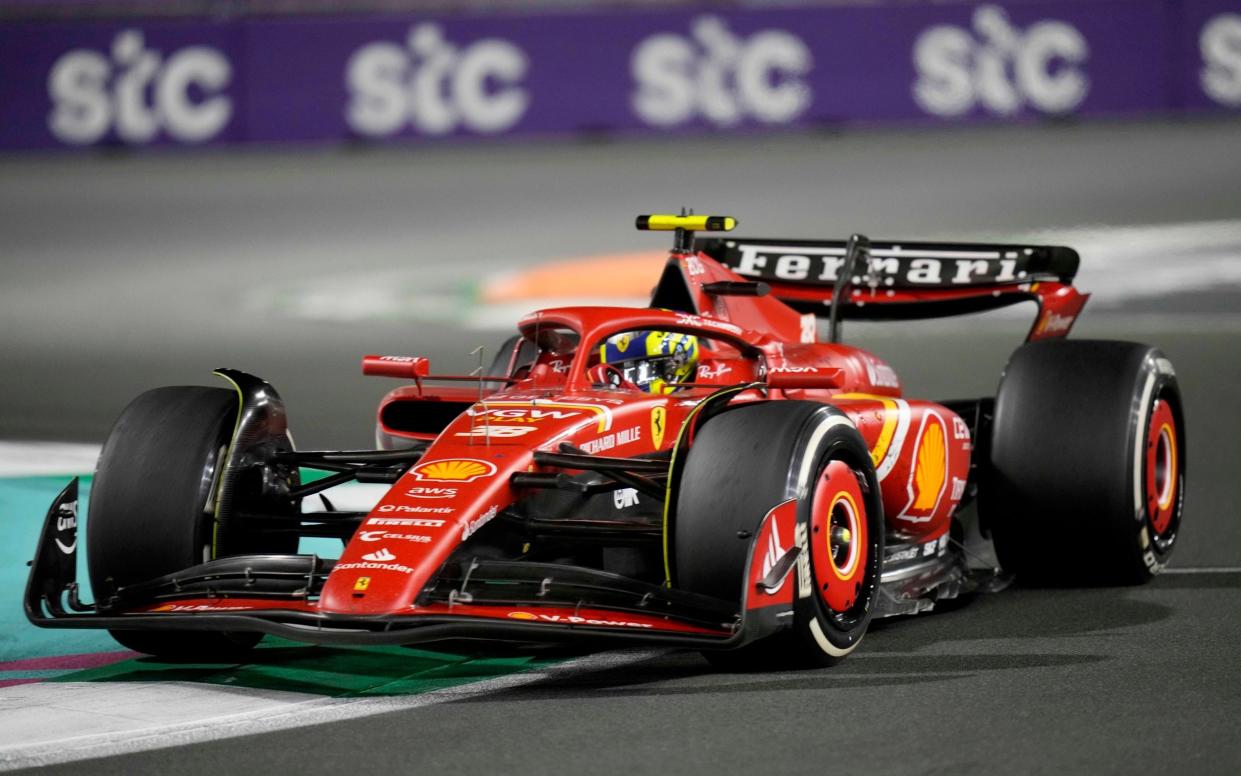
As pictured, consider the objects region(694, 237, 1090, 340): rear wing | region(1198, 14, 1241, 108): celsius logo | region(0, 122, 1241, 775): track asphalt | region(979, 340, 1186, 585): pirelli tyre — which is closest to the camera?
region(0, 122, 1241, 775): track asphalt

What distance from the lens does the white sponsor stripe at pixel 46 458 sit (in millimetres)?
11102

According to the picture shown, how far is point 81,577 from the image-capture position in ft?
28.7

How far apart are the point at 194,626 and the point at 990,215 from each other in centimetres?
1305

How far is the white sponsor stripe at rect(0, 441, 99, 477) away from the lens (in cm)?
1110

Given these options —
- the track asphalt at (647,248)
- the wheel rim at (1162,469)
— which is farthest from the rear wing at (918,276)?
the track asphalt at (647,248)

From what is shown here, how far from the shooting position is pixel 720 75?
840 inches

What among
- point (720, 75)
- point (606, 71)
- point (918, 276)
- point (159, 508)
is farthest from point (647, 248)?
point (159, 508)

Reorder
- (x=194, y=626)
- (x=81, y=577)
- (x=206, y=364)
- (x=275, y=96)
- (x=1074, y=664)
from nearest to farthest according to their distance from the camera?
(x=194, y=626), (x=1074, y=664), (x=81, y=577), (x=206, y=364), (x=275, y=96)

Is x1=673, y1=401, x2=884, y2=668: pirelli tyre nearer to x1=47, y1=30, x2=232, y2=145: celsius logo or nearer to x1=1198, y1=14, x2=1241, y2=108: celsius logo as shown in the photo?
x1=1198, y1=14, x2=1241, y2=108: celsius logo

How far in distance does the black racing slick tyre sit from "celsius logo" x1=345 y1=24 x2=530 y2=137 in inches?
590

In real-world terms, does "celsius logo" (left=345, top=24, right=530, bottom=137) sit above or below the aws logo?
above

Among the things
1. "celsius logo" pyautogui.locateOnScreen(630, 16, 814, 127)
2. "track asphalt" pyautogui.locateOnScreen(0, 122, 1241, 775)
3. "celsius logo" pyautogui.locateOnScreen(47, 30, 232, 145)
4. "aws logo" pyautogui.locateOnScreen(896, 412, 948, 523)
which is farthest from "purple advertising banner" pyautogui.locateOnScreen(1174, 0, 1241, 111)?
"aws logo" pyautogui.locateOnScreen(896, 412, 948, 523)

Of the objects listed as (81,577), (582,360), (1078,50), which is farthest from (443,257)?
(582,360)

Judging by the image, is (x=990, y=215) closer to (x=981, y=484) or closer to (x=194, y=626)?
(x=981, y=484)
